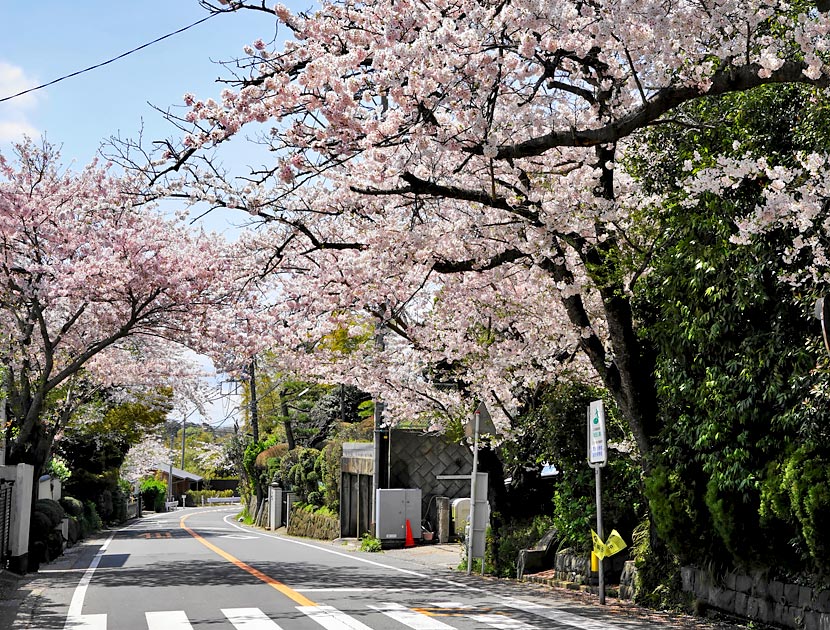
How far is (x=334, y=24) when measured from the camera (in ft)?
30.4

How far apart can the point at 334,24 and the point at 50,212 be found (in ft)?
32.7

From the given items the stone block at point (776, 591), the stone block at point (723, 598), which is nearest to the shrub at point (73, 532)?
the stone block at point (723, 598)

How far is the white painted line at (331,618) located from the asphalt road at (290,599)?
0.01 m

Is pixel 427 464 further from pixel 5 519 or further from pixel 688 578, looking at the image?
pixel 688 578

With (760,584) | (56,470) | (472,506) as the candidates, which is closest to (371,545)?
(472,506)

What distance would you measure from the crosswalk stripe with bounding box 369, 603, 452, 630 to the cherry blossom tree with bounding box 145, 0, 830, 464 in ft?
12.0

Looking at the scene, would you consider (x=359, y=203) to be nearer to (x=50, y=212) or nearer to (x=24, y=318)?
(x=50, y=212)

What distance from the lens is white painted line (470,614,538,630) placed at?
907 cm

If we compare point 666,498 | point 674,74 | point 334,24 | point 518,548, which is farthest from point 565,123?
point 518,548

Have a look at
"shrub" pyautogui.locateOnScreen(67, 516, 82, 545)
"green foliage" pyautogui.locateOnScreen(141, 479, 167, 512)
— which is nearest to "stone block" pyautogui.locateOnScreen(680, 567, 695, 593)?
"shrub" pyautogui.locateOnScreen(67, 516, 82, 545)

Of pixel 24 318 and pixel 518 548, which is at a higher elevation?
pixel 24 318

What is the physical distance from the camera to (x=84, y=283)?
16672mm

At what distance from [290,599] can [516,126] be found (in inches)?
265

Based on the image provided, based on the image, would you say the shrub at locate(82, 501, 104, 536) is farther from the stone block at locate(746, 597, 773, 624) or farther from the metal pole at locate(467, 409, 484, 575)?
the stone block at locate(746, 597, 773, 624)
